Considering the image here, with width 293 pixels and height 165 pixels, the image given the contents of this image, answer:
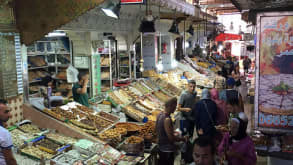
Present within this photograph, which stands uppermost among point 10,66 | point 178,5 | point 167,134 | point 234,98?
point 178,5

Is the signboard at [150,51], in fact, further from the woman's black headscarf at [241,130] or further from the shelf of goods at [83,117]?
the woman's black headscarf at [241,130]

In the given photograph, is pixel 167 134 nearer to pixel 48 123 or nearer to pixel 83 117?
pixel 83 117

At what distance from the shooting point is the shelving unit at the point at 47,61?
34.3 feet

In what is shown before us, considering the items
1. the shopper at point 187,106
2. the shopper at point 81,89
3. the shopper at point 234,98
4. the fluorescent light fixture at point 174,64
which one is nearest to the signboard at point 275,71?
the shopper at point 234,98

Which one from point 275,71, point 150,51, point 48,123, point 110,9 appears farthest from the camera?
point 150,51

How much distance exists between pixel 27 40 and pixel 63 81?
17.7 feet

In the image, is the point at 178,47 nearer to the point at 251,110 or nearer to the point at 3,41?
the point at 251,110

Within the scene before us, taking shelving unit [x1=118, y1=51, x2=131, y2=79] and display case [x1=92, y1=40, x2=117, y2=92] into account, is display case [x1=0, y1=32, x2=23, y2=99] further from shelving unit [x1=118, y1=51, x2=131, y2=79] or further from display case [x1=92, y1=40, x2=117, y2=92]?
shelving unit [x1=118, y1=51, x2=131, y2=79]

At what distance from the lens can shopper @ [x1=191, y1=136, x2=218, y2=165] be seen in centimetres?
265

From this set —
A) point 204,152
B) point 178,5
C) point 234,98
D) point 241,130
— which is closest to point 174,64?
point 178,5

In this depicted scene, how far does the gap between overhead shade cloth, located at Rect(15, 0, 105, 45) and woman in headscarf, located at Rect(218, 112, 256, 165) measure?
2945 mm

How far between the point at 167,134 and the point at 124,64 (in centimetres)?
719

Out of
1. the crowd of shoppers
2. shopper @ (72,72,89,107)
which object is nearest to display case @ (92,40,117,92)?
shopper @ (72,72,89,107)

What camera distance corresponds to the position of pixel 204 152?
2648mm
